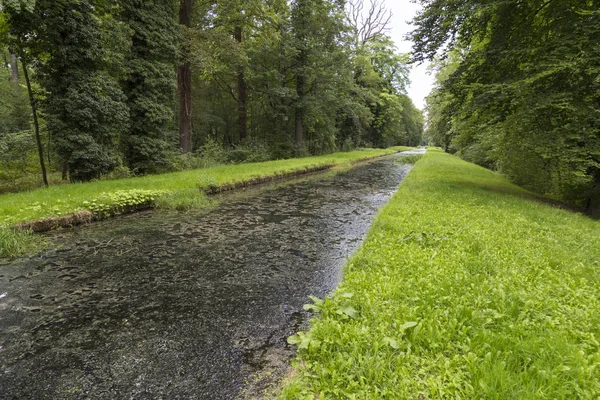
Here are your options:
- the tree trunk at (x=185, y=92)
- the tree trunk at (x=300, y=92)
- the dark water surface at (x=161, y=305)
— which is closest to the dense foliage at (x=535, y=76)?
the dark water surface at (x=161, y=305)

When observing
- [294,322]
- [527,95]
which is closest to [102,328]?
[294,322]

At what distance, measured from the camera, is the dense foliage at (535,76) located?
754 cm

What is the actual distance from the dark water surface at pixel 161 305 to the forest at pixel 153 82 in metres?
5.18

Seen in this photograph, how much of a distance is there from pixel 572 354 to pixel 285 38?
2244 cm

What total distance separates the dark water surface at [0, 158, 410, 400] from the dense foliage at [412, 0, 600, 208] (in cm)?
617

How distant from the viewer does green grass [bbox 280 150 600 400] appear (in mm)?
2084

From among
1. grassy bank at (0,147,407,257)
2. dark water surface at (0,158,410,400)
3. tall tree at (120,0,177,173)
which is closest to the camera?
dark water surface at (0,158,410,400)

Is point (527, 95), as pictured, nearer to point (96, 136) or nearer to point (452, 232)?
point (452, 232)

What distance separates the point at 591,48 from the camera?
7281 millimetres

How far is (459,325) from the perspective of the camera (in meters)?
2.68

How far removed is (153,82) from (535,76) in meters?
13.2

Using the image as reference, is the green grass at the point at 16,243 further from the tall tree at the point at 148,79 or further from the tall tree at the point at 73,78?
the tall tree at the point at 148,79

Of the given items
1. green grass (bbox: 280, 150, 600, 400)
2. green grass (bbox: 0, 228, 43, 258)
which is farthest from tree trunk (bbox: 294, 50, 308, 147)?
green grass (bbox: 280, 150, 600, 400)

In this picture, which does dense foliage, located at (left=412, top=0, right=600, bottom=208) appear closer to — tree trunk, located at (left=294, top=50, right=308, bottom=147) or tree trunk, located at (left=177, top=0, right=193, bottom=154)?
tree trunk, located at (left=177, top=0, right=193, bottom=154)
